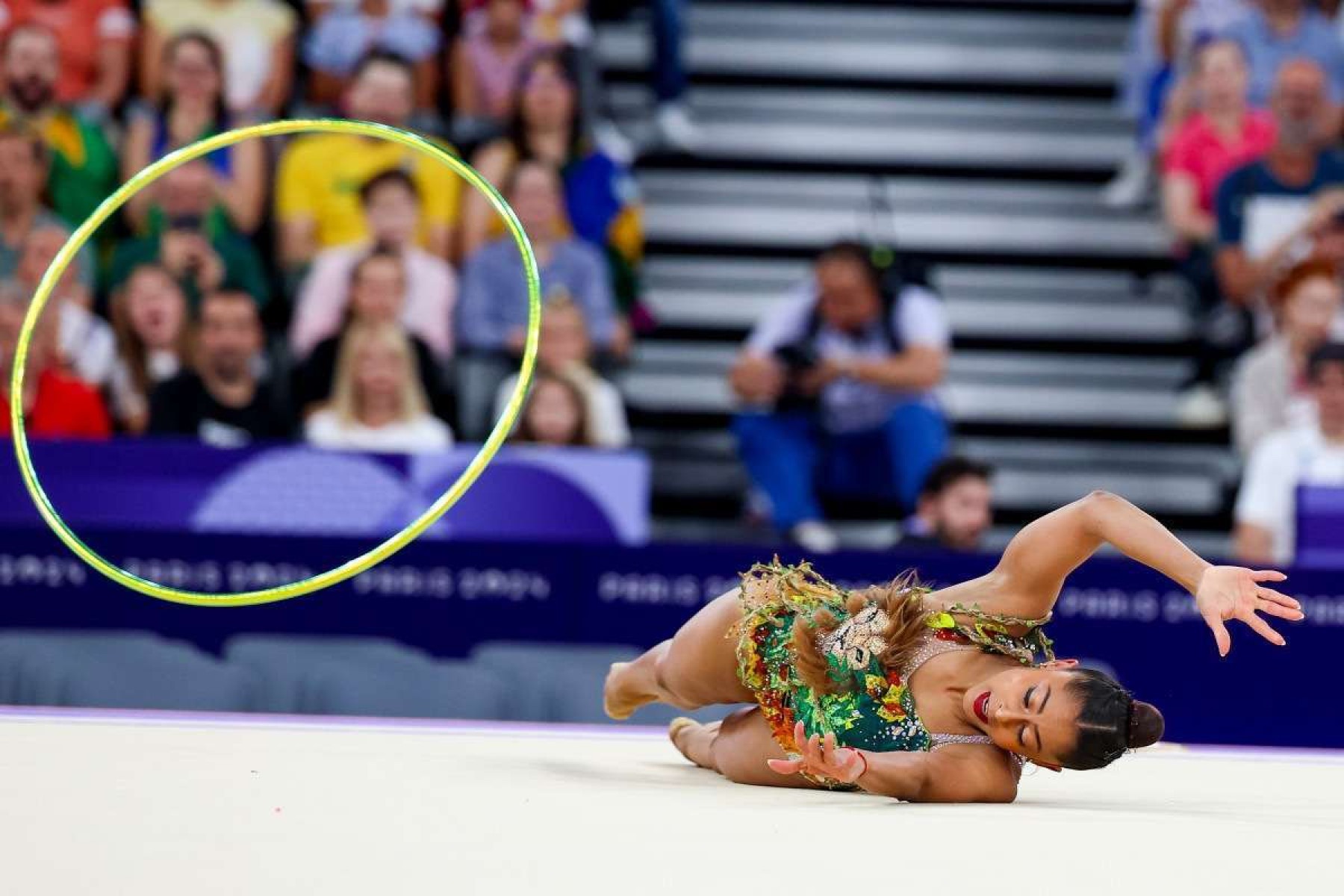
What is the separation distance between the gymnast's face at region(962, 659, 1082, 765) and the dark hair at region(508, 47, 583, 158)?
466 centimetres

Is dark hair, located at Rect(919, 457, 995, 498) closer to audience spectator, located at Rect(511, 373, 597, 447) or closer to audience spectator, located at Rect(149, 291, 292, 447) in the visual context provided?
audience spectator, located at Rect(511, 373, 597, 447)

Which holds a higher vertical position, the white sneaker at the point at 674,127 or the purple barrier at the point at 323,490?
the white sneaker at the point at 674,127

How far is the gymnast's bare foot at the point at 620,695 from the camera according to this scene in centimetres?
486

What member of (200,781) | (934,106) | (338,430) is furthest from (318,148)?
(200,781)

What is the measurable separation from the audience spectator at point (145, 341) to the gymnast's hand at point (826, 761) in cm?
428

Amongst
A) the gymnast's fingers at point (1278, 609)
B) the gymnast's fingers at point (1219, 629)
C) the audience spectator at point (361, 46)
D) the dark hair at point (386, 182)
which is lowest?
the gymnast's fingers at point (1219, 629)

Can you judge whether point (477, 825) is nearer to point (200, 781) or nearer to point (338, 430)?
point (200, 781)

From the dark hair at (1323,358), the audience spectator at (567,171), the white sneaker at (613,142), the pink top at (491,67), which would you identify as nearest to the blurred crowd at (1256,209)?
the dark hair at (1323,358)

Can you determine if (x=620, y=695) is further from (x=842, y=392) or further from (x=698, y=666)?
(x=842, y=392)

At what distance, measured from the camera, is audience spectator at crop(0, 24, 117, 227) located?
7980 mm

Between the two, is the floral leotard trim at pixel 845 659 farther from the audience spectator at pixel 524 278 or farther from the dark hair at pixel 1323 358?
the audience spectator at pixel 524 278

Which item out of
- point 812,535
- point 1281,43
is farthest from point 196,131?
point 1281,43

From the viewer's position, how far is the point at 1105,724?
3.76 meters

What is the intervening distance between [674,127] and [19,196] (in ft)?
10.1
